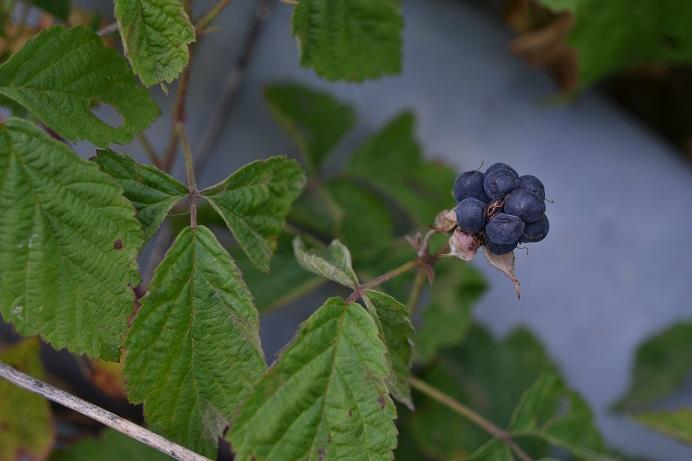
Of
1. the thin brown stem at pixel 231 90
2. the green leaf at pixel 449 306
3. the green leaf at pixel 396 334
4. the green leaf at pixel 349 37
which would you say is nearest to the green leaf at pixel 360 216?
the green leaf at pixel 449 306

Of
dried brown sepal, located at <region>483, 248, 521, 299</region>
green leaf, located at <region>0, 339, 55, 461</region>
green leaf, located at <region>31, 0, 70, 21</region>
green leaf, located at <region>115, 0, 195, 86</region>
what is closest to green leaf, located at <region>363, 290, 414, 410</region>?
dried brown sepal, located at <region>483, 248, 521, 299</region>

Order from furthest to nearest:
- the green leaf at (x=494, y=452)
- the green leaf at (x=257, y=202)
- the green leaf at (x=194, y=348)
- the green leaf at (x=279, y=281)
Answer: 1. the green leaf at (x=279, y=281)
2. the green leaf at (x=494, y=452)
3. the green leaf at (x=257, y=202)
4. the green leaf at (x=194, y=348)

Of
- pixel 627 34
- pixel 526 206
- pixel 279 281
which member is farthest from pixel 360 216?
pixel 526 206

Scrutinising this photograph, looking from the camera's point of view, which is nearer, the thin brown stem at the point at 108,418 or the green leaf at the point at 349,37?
the thin brown stem at the point at 108,418

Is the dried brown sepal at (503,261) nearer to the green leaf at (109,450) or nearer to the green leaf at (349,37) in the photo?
the green leaf at (349,37)

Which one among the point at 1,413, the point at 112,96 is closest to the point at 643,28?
the point at 112,96

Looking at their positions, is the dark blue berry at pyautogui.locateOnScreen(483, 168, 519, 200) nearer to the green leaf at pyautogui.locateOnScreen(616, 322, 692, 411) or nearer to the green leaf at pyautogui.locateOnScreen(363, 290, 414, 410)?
the green leaf at pyautogui.locateOnScreen(363, 290, 414, 410)

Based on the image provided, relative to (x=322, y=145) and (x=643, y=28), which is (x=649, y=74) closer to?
(x=643, y=28)
